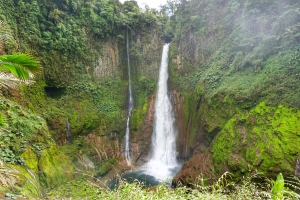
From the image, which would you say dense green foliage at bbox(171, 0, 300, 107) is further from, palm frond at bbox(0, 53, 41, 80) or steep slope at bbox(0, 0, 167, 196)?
palm frond at bbox(0, 53, 41, 80)

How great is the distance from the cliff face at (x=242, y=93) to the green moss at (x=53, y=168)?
19.7 ft

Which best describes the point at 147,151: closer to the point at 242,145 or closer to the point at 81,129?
the point at 81,129

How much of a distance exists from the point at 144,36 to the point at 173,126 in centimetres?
1030

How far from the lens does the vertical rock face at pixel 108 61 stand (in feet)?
59.8

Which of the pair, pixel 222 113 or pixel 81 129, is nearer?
pixel 222 113

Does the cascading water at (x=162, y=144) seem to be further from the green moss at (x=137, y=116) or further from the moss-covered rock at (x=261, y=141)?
the moss-covered rock at (x=261, y=141)

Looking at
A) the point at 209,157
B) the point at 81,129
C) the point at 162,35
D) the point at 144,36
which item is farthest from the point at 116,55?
the point at 209,157

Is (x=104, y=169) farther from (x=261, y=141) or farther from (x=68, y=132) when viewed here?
(x=261, y=141)

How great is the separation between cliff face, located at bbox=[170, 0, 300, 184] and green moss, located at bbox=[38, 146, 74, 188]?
6000 millimetres

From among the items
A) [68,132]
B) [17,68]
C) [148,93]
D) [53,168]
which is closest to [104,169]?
[68,132]

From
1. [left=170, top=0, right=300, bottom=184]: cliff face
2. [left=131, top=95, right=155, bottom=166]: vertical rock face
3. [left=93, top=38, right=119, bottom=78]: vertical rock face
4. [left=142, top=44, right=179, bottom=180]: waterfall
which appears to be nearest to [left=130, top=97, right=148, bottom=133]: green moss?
[left=131, top=95, right=155, bottom=166]: vertical rock face

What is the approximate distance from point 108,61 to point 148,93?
16.5 feet

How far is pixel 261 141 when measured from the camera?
27.2ft

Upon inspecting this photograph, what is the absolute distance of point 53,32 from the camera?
48.4ft
